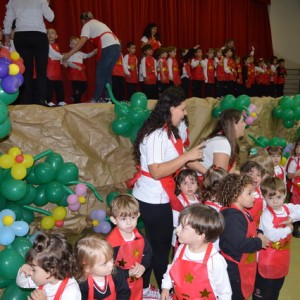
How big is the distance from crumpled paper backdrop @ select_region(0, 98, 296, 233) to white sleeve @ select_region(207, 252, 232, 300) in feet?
8.53

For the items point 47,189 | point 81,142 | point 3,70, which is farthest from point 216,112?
point 3,70

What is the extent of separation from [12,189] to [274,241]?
6.47 ft

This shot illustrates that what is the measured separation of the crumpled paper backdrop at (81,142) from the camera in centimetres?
426

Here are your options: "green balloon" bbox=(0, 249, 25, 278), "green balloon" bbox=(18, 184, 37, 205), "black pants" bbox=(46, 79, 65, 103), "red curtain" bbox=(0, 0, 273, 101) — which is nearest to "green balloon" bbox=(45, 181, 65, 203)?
"green balloon" bbox=(18, 184, 37, 205)

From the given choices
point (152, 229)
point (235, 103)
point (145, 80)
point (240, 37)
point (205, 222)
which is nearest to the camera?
point (205, 222)

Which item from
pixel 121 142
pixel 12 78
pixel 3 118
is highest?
pixel 12 78

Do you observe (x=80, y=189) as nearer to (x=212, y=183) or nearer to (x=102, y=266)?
(x=212, y=183)

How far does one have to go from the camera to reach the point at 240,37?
1354 centimetres

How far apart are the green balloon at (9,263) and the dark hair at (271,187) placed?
67.5 inches

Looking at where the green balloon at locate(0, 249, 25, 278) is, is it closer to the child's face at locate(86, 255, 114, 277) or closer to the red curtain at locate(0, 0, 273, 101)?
the child's face at locate(86, 255, 114, 277)

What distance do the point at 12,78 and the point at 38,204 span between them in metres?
1.37

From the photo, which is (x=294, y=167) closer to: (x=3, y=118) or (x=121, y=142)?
(x=121, y=142)

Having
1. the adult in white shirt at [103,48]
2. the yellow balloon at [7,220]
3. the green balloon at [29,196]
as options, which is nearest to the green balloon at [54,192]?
the green balloon at [29,196]

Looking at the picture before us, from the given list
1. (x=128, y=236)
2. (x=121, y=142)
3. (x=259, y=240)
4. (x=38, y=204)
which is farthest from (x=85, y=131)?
(x=259, y=240)
